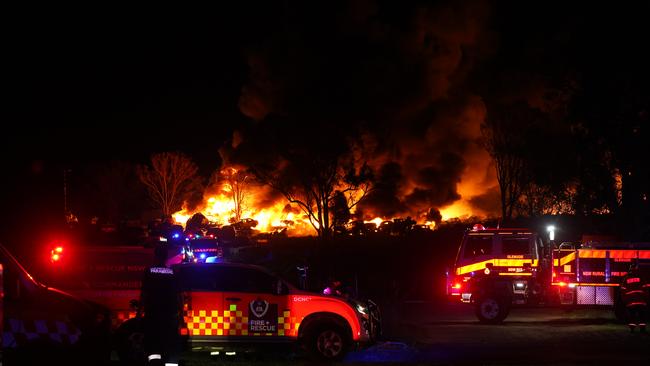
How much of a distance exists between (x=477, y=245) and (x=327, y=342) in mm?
6861

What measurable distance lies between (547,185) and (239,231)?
17722 mm

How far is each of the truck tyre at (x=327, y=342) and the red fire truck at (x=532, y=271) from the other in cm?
648

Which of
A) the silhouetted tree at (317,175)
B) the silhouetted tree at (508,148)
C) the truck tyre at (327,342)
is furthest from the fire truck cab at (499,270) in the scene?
the silhouetted tree at (508,148)

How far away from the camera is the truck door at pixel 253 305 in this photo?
12492 mm

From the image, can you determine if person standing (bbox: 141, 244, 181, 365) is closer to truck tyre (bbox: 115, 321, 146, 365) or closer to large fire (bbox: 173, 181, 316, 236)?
truck tyre (bbox: 115, 321, 146, 365)

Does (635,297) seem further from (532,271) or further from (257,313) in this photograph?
(257,313)

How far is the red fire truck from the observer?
59.2ft

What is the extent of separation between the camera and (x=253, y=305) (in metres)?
12.5

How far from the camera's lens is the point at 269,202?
53.4 metres

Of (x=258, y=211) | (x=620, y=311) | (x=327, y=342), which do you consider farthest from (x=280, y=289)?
(x=258, y=211)

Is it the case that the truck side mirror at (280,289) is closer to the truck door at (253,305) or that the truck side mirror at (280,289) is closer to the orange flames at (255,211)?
the truck door at (253,305)

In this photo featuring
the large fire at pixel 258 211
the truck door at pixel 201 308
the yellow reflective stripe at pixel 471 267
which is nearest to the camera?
the truck door at pixel 201 308

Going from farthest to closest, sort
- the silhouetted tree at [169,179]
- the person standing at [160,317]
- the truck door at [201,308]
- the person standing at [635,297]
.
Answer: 1. the silhouetted tree at [169,179]
2. the person standing at [635,297]
3. the truck door at [201,308]
4. the person standing at [160,317]

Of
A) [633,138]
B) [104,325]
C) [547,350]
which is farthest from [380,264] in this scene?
[104,325]
